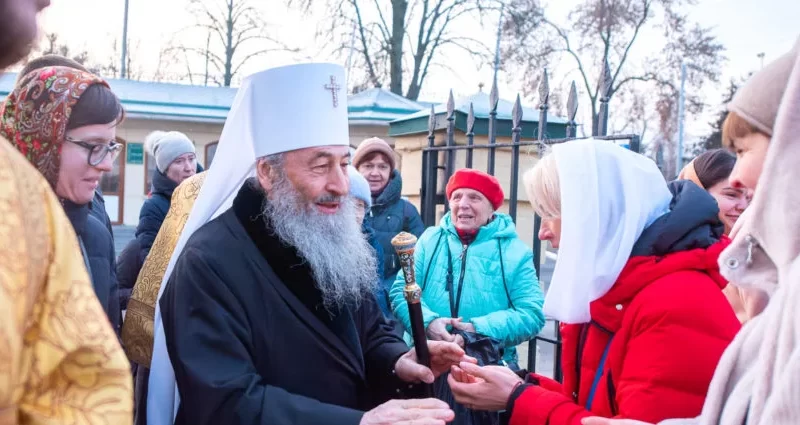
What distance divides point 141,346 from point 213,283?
820mm

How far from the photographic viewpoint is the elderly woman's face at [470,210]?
4.13 metres

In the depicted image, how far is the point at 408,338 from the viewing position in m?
4.22

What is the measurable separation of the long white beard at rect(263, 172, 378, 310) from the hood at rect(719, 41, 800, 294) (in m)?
1.48

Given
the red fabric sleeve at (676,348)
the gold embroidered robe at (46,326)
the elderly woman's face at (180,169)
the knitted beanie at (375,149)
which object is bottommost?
the red fabric sleeve at (676,348)

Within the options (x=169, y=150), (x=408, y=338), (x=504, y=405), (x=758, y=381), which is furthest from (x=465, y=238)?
(x=758, y=381)

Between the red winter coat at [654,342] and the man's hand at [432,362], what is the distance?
0.35 m

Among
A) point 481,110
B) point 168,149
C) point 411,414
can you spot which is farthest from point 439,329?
point 481,110

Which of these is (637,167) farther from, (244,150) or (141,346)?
(141,346)

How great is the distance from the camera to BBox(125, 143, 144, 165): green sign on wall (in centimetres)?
1844

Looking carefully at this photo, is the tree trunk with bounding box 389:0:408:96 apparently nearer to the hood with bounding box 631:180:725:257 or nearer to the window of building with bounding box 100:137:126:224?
the window of building with bounding box 100:137:126:224

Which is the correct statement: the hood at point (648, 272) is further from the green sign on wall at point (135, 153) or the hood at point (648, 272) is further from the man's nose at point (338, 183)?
the green sign on wall at point (135, 153)

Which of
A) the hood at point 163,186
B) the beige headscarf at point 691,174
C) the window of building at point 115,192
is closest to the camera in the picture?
the beige headscarf at point 691,174

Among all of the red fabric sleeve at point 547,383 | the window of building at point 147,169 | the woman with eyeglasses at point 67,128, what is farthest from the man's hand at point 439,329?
the window of building at point 147,169

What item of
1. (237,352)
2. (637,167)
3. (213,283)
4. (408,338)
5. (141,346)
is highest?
(637,167)
